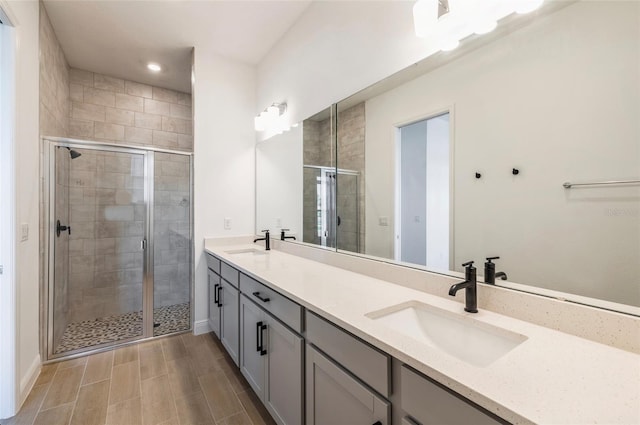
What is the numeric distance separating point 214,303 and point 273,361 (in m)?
1.30

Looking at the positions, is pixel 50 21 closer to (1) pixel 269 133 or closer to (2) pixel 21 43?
(2) pixel 21 43

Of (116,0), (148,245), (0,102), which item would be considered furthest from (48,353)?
(116,0)

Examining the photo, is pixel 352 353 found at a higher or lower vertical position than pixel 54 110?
lower

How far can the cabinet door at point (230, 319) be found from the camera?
6.71 ft

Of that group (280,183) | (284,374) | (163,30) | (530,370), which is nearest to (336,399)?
(284,374)

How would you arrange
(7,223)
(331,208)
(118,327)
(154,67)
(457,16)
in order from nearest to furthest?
(457,16) → (7,223) → (331,208) → (118,327) → (154,67)

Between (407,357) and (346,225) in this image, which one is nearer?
(407,357)

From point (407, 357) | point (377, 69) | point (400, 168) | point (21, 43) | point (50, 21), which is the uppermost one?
point (50, 21)

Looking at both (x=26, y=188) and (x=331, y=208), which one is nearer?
(x=26, y=188)

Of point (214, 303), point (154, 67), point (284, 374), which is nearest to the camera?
point (284, 374)

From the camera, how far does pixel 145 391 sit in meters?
1.93

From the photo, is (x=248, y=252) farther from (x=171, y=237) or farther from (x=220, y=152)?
(x=220, y=152)

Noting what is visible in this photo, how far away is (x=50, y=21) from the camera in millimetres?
2393

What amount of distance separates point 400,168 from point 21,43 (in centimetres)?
253
